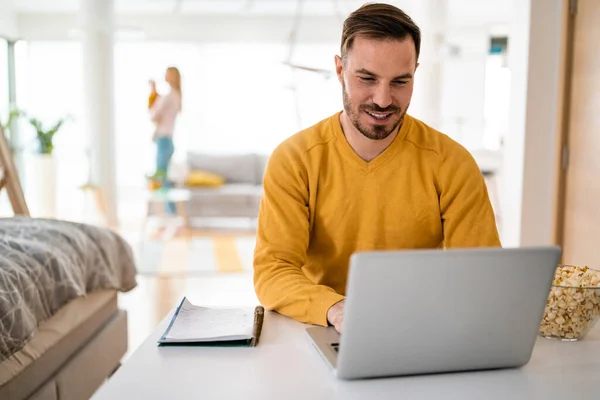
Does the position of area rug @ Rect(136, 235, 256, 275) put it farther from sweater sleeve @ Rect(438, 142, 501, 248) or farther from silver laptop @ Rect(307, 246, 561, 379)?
silver laptop @ Rect(307, 246, 561, 379)

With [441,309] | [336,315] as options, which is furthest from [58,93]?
[441,309]

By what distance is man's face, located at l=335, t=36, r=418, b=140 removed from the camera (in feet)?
4.62

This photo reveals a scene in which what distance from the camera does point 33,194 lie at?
7453mm

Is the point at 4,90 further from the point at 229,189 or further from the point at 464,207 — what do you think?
the point at 464,207

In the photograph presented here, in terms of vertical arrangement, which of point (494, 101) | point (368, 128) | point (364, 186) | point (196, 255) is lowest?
point (196, 255)

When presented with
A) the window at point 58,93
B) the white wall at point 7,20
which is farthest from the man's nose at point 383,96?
the white wall at point 7,20

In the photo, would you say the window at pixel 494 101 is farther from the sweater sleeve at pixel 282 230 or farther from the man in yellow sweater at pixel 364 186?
the sweater sleeve at pixel 282 230

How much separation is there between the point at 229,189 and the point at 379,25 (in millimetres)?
5975

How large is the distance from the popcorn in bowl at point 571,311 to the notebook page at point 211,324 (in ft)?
1.81

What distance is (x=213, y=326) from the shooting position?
124 cm

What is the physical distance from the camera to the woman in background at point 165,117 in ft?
20.7

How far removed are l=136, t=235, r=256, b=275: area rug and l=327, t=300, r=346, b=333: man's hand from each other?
3.87 metres

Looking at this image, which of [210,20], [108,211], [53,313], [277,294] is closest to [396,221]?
[277,294]

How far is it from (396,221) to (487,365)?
523 millimetres
